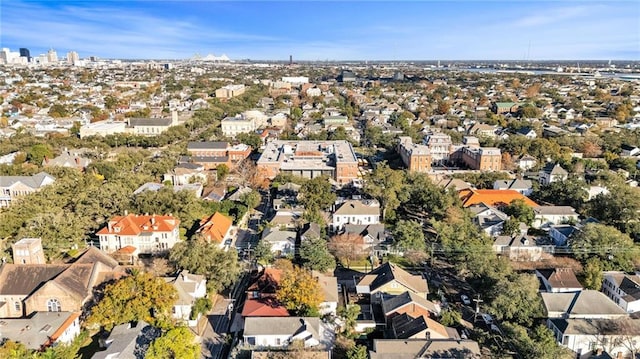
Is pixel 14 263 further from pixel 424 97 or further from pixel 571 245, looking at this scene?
pixel 424 97

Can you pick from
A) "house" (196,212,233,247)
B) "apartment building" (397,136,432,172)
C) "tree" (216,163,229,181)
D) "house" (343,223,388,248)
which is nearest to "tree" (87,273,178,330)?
"house" (196,212,233,247)

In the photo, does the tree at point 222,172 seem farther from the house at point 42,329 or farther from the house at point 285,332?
the house at point 285,332

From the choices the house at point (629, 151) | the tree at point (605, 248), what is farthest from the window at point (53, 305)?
the house at point (629, 151)

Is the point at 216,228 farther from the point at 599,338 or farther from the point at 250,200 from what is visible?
the point at 599,338

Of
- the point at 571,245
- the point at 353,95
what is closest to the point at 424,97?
the point at 353,95

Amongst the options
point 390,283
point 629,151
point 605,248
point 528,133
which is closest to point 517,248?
point 605,248

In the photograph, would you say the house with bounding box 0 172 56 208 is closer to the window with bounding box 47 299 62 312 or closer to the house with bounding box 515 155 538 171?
the window with bounding box 47 299 62 312
